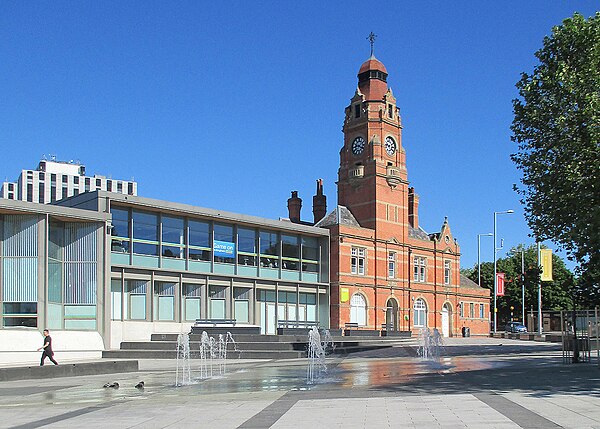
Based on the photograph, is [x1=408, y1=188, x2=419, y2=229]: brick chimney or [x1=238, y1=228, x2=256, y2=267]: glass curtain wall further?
[x1=408, y1=188, x2=419, y2=229]: brick chimney

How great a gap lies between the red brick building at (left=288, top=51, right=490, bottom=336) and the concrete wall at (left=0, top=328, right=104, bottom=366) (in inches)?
895

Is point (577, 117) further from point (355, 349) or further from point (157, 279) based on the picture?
point (157, 279)

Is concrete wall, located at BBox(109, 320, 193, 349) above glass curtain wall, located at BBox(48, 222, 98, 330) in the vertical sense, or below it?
below

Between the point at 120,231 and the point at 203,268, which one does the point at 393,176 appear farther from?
the point at 120,231

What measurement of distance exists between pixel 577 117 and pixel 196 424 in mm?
19900

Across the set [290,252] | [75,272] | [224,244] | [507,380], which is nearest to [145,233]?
[75,272]

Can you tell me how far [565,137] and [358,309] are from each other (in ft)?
107

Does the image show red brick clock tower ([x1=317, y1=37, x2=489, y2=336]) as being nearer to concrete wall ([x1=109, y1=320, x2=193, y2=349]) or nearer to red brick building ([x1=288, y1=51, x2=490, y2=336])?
red brick building ([x1=288, y1=51, x2=490, y2=336])

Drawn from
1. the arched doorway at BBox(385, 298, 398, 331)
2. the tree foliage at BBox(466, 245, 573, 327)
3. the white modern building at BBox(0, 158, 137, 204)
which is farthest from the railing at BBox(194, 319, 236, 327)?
the white modern building at BBox(0, 158, 137, 204)

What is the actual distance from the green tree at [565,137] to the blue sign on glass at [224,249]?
22323 millimetres

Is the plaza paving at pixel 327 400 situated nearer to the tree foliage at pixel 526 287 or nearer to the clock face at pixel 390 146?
the clock face at pixel 390 146

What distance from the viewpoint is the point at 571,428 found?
11719mm

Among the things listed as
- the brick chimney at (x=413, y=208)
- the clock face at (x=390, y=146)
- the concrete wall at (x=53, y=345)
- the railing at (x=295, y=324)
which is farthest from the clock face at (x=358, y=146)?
the concrete wall at (x=53, y=345)

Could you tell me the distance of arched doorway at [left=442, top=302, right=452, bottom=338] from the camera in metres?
66.7
